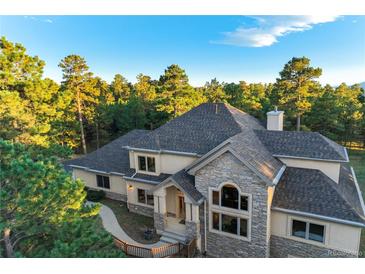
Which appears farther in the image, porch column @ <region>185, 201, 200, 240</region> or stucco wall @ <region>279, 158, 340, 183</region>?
stucco wall @ <region>279, 158, 340, 183</region>

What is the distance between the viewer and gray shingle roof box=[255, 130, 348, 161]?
9406 millimetres

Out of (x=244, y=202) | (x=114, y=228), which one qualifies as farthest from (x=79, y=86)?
(x=244, y=202)

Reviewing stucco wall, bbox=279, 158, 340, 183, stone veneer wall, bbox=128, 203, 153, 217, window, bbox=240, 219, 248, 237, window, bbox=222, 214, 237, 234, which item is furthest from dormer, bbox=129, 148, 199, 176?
stucco wall, bbox=279, 158, 340, 183

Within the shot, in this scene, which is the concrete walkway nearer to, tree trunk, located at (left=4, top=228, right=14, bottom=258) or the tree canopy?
the tree canopy

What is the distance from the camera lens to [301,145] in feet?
33.2

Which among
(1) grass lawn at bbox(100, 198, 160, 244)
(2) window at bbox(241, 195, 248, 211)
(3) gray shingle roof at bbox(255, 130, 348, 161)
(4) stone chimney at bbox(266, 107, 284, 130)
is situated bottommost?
(1) grass lawn at bbox(100, 198, 160, 244)

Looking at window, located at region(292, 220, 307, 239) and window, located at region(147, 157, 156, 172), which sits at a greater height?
window, located at region(147, 157, 156, 172)

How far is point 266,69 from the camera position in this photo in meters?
10.0

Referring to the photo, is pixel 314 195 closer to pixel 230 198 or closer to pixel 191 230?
pixel 230 198

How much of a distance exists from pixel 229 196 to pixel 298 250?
3.20 meters

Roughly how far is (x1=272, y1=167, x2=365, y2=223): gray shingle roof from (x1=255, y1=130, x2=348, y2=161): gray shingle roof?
2.54 feet
